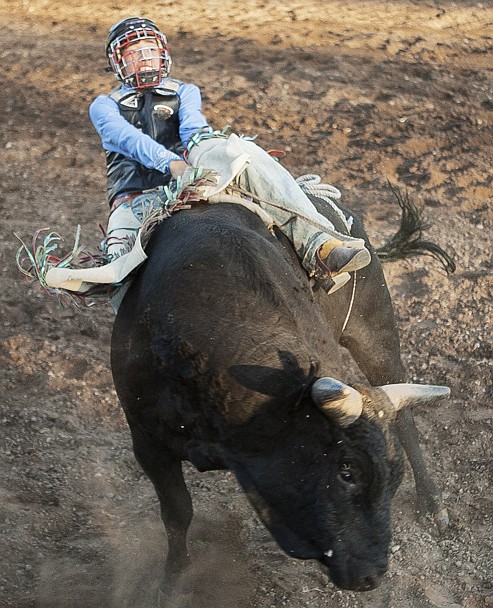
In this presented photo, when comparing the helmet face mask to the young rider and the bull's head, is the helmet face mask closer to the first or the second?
the young rider

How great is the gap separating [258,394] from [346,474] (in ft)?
1.63

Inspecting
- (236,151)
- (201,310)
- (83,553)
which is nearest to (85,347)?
(83,553)

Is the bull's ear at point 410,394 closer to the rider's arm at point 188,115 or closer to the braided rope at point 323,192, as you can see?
the braided rope at point 323,192

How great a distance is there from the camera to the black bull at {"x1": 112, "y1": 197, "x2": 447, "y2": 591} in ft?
12.5

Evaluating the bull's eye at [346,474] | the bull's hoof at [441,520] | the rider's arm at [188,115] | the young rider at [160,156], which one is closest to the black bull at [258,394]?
the bull's eye at [346,474]

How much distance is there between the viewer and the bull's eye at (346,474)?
3801 mm

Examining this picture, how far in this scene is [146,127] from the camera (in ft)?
18.7

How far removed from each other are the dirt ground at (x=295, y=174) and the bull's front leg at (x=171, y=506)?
0.13 meters

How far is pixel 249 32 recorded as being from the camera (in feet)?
43.4

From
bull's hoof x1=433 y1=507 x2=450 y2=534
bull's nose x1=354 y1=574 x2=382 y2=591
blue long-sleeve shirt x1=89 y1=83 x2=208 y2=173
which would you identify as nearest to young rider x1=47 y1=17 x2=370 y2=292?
blue long-sleeve shirt x1=89 y1=83 x2=208 y2=173

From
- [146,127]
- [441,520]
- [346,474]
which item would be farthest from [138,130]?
[441,520]

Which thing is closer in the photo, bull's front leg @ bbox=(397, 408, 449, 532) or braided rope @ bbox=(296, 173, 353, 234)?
braided rope @ bbox=(296, 173, 353, 234)

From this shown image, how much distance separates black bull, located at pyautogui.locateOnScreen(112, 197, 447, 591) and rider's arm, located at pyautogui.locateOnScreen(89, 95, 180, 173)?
54 cm

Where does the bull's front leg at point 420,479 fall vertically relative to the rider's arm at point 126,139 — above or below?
below
